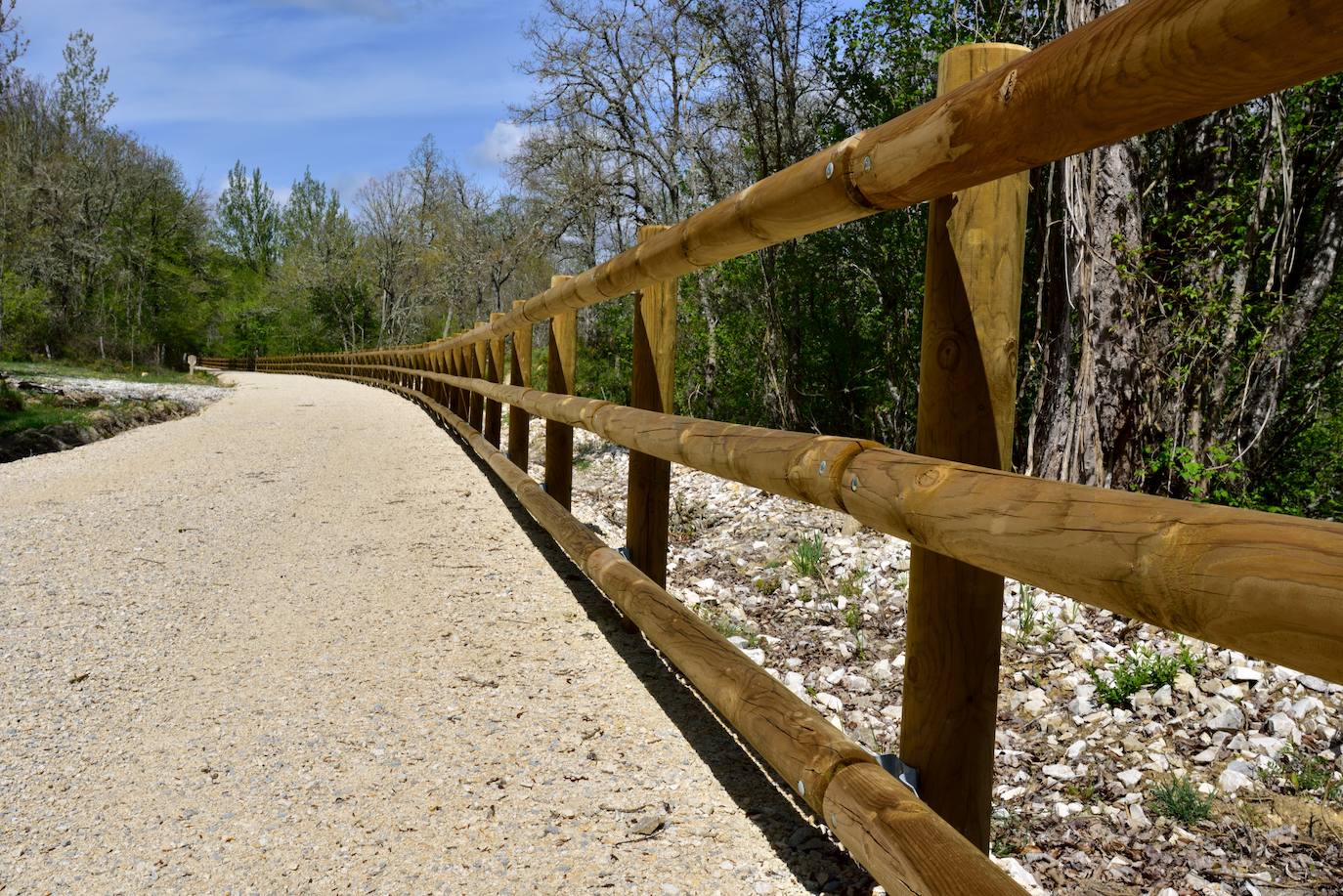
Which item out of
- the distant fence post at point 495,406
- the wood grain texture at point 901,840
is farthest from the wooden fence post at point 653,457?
the distant fence post at point 495,406

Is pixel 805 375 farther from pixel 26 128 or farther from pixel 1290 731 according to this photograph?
pixel 26 128

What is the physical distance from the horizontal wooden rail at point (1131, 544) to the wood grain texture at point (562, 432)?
3.45m

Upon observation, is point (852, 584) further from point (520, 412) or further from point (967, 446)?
point (967, 446)

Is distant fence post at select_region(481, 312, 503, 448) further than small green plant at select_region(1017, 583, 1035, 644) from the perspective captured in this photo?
Yes

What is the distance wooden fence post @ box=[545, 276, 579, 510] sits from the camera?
5316mm

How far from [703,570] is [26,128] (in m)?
38.7

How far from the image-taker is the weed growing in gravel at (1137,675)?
3.73 m

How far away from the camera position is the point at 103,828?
7.47ft

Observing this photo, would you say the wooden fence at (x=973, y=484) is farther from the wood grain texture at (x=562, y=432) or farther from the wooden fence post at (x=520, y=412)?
the wooden fence post at (x=520, y=412)

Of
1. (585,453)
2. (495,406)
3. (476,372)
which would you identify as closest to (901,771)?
(495,406)

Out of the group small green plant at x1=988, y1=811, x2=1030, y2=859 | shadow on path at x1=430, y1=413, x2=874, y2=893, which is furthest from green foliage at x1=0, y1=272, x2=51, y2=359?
small green plant at x1=988, y1=811, x2=1030, y2=859

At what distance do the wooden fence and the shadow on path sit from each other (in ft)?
0.82

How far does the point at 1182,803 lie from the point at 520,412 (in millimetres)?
4782

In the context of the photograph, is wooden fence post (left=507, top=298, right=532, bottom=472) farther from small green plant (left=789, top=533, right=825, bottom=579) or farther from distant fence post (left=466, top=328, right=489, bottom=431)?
small green plant (left=789, top=533, right=825, bottom=579)
